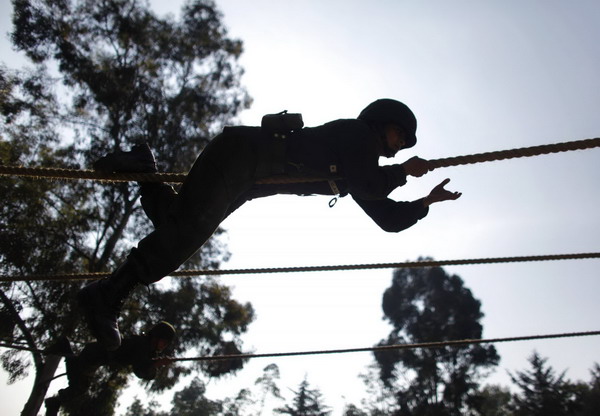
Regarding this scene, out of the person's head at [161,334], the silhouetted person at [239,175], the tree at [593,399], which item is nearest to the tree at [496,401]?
the tree at [593,399]

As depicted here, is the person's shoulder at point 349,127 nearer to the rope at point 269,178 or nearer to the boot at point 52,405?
the rope at point 269,178

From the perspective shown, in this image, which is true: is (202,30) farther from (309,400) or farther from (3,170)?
(309,400)

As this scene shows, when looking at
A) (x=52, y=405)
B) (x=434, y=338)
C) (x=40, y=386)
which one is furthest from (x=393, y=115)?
(x=434, y=338)

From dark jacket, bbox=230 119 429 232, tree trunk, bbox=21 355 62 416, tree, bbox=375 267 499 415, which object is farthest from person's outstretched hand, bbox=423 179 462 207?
tree, bbox=375 267 499 415

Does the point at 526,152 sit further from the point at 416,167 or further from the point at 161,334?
the point at 161,334

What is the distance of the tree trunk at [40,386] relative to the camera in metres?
9.64

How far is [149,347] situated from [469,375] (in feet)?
92.7

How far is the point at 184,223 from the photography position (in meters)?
1.89

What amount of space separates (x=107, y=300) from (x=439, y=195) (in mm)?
1847

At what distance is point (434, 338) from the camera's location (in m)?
29.8

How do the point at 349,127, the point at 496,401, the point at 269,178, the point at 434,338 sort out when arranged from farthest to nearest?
the point at 496,401 < the point at 434,338 < the point at 349,127 < the point at 269,178

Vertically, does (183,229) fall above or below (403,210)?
below

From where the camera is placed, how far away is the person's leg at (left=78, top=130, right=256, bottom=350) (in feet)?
6.19

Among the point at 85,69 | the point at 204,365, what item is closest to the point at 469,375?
the point at 204,365
